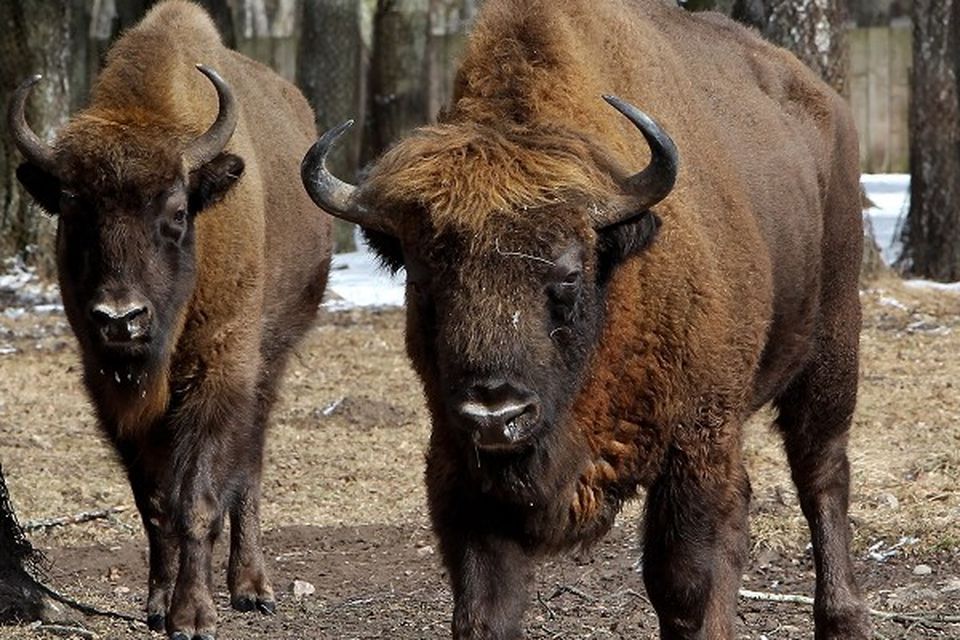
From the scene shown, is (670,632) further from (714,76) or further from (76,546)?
(76,546)

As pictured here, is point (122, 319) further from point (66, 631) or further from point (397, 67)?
point (397, 67)

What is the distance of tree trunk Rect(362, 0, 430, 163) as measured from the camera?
76.8 ft

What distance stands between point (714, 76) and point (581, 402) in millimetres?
2002

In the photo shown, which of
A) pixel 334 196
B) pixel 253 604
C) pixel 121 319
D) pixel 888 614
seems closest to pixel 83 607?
pixel 253 604

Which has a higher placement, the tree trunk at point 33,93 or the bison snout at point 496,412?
the bison snout at point 496,412

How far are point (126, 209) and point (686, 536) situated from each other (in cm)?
316

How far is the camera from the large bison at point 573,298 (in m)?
4.81

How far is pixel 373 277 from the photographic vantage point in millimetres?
18422

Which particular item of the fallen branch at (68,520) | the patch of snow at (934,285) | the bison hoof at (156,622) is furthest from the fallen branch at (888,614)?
the patch of snow at (934,285)

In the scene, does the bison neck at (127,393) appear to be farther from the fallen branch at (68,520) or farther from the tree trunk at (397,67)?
the tree trunk at (397,67)

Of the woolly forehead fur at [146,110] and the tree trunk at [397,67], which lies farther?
the tree trunk at [397,67]

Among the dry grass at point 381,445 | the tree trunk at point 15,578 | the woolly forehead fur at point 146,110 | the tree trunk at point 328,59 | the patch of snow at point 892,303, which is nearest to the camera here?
the tree trunk at point 15,578

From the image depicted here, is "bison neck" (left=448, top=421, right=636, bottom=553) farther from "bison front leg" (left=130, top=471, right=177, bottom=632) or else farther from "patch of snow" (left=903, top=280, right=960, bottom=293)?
"patch of snow" (left=903, top=280, right=960, bottom=293)

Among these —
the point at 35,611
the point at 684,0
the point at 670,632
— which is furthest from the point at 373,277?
the point at 670,632
